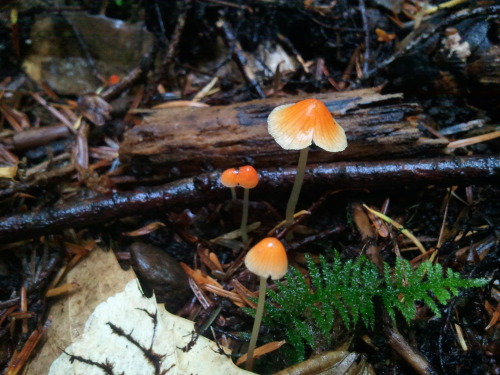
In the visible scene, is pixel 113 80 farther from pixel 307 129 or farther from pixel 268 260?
pixel 268 260

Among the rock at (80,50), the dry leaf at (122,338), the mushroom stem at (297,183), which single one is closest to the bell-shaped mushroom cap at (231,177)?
the mushroom stem at (297,183)

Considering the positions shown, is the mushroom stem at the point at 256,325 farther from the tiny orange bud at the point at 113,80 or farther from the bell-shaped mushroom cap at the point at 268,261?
the tiny orange bud at the point at 113,80

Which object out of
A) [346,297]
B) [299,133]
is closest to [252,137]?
[299,133]

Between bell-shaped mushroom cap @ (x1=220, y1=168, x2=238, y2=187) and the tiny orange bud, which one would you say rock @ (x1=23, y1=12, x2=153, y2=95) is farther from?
bell-shaped mushroom cap @ (x1=220, y1=168, x2=238, y2=187)

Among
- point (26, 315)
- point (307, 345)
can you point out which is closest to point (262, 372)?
point (307, 345)

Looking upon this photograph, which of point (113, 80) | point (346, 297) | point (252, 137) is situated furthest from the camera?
point (113, 80)

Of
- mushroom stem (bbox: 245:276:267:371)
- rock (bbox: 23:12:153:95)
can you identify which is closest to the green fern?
mushroom stem (bbox: 245:276:267:371)

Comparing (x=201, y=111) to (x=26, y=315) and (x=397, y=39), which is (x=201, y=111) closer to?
(x=26, y=315)
